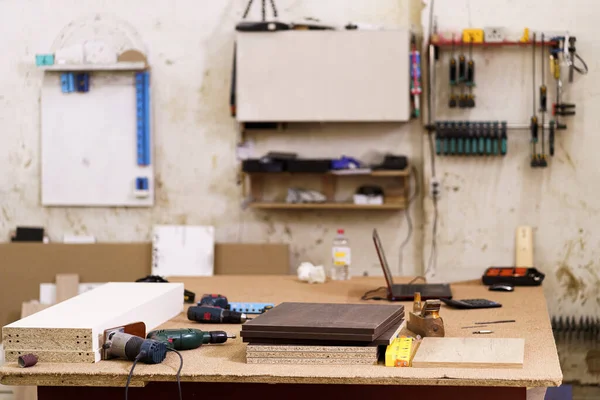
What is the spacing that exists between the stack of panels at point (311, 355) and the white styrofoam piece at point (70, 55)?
120 inches

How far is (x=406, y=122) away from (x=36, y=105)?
2138 millimetres

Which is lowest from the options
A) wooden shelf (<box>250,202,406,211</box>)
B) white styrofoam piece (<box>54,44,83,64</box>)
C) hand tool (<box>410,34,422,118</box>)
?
wooden shelf (<box>250,202,406,211</box>)

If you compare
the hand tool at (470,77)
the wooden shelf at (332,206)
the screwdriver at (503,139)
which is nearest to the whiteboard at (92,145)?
the wooden shelf at (332,206)

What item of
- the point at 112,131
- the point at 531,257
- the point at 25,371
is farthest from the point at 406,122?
the point at 25,371

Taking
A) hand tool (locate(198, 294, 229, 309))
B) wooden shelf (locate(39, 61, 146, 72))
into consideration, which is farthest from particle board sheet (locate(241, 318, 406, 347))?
wooden shelf (locate(39, 61, 146, 72))

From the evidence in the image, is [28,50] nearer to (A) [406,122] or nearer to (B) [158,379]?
(A) [406,122]

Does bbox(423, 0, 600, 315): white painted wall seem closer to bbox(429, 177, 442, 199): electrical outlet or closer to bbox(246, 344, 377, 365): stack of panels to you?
bbox(429, 177, 442, 199): electrical outlet

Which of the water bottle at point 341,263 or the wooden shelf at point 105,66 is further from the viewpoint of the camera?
the wooden shelf at point 105,66

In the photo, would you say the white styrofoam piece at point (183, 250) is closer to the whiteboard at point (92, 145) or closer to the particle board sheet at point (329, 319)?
the whiteboard at point (92, 145)

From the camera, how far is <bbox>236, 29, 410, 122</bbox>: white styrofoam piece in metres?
4.36

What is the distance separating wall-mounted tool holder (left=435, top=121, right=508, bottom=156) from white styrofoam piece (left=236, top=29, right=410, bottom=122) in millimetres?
250

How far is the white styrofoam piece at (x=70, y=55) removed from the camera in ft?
15.4

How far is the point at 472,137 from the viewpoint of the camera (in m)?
4.43

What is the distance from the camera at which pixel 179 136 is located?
4.77 meters
